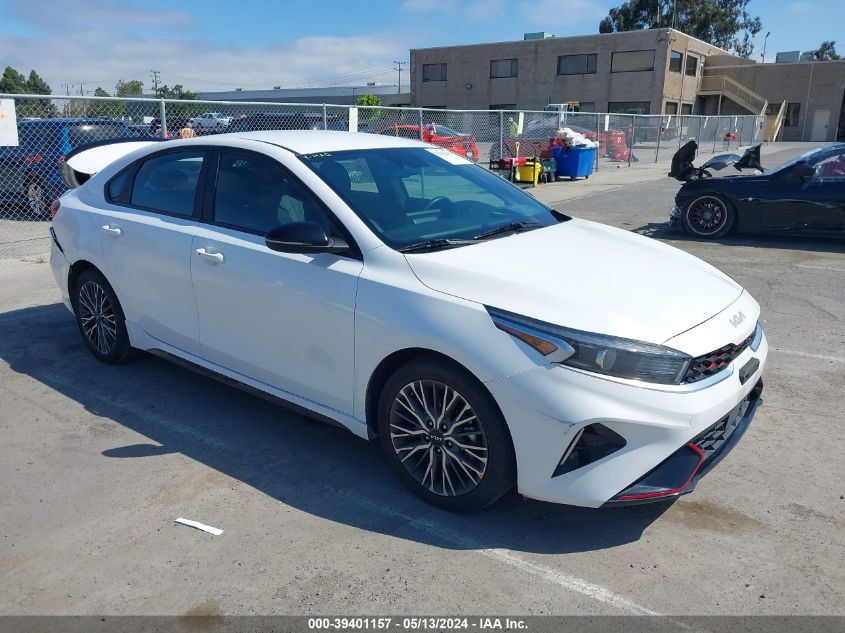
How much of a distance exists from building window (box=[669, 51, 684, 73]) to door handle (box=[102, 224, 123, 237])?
170ft

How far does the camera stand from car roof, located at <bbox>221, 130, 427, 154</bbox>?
4.18 metres

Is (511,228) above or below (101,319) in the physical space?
above

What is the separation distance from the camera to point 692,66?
5475cm

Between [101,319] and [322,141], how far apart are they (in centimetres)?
223

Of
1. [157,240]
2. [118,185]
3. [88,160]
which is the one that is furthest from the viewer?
[88,160]

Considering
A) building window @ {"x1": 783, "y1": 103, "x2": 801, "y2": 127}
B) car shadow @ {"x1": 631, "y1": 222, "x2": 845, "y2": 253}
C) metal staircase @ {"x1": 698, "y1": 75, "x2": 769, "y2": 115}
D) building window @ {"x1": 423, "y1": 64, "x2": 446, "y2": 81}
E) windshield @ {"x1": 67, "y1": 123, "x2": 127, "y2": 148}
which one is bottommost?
car shadow @ {"x1": 631, "y1": 222, "x2": 845, "y2": 253}

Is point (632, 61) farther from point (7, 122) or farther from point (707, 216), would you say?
point (7, 122)

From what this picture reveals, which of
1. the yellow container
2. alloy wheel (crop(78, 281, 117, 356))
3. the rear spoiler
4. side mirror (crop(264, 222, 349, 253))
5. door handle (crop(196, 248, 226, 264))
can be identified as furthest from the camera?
the yellow container

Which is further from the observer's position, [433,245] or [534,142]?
[534,142]

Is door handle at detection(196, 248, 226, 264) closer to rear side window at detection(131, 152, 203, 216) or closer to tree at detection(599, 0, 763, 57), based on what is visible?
rear side window at detection(131, 152, 203, 216)

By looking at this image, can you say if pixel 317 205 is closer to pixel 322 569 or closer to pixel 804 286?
pixel 322 569

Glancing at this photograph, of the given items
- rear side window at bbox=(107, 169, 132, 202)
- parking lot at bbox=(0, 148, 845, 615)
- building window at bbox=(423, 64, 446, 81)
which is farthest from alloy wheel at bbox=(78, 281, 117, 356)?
building window at bbox=(423, 64, 446, 81)

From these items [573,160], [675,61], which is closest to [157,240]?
[573,160]

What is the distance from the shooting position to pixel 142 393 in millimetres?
4898
